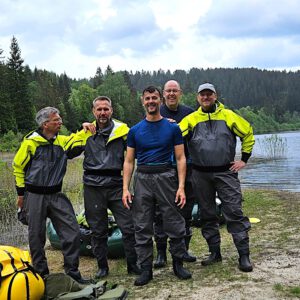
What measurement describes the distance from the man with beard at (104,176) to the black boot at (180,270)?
512 millimetres

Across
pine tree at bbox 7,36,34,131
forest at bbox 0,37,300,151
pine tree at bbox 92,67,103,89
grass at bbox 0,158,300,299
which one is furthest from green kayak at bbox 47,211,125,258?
pine tree at bbox 92,67,103,89

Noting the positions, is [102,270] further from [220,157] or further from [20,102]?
[20,102]

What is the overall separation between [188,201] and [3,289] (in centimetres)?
245

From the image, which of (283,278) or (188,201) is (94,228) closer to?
(188,201)

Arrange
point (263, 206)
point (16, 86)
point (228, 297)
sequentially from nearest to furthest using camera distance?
point (228, 297)
point (263, 206)
point (16, 86)

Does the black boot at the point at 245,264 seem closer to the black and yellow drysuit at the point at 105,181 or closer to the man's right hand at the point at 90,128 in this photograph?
the black and yellow drysuit at the point at 105,181

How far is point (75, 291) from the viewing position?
12.9ft

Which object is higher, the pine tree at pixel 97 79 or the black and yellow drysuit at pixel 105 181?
the pine tree at pixel 97 79

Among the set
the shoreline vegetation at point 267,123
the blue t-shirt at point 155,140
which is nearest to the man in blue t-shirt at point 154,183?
the blue t-shirt at point 155,140

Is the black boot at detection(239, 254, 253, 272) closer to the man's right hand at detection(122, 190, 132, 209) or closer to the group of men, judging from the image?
the group of men

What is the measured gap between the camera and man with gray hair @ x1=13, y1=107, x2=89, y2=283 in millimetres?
4508

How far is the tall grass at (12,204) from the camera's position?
812 centimetres

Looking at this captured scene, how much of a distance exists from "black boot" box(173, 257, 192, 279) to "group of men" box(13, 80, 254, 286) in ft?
0.04

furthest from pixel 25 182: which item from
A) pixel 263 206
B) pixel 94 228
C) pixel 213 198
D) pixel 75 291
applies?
pixel 263 206
